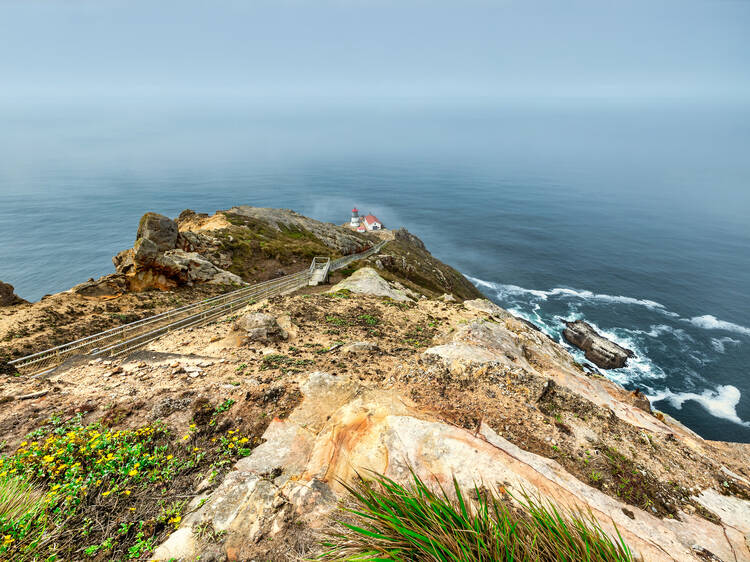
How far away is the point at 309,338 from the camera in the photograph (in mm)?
16297

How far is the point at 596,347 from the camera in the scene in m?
50.6

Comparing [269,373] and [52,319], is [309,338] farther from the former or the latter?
[52,319]

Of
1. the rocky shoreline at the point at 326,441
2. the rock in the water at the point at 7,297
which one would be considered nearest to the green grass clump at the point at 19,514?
the rocky shoreline at the point at 326,441

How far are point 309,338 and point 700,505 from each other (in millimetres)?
14444

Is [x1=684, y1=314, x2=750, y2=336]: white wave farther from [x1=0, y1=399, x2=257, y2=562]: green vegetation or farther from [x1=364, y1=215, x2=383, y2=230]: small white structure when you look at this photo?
[x1=364, y1=215, x2=383, y2=230]: small white structure

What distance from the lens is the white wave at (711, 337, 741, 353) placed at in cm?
5181

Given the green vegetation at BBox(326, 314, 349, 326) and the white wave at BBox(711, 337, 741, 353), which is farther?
the white wave at BBox(711, 337, 741, 353)

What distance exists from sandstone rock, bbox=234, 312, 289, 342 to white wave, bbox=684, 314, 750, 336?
7835 centimetres

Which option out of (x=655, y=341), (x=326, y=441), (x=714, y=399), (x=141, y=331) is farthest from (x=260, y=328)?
(x=655, y=341)

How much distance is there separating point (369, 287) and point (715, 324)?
7143cm

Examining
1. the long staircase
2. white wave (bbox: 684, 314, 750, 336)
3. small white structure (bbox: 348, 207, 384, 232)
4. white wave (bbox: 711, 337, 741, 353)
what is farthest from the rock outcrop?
small white structure (bbox: 348, 207, 384, 232)

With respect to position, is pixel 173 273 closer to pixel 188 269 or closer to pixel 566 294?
pixel 188 269

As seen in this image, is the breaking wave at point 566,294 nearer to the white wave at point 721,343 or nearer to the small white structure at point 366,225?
the white wave at point 721,343

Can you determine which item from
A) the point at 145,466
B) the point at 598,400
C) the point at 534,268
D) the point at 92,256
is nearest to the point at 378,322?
the point at 598,400
